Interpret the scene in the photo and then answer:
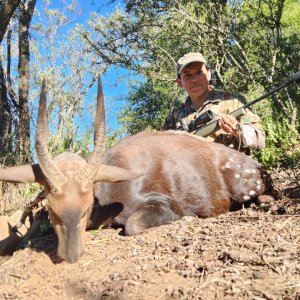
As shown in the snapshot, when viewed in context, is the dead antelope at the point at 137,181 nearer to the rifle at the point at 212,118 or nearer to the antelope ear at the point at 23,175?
the antelope ear at the point at 23,175

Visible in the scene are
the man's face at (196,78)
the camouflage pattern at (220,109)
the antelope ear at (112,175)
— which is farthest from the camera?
the man's face at (196,78)

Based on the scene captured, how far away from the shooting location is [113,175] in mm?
4348

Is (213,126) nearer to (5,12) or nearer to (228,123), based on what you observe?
(228,123)

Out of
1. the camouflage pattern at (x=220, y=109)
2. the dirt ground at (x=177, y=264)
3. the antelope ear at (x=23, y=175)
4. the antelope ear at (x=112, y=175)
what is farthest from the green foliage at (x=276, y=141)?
the antelope ear at (x=23, y=175)

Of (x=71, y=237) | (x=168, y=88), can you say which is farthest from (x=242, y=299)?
(x=168, y=88)

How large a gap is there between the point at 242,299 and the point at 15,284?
1831mm

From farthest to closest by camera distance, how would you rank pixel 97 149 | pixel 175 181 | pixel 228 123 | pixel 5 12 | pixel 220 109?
1. pixel 5 12
2. pixel 220 109
3. pixel 228 123
4. pixel 175 181
5. pixel 97 149

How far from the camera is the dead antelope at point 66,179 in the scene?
12.3 feet

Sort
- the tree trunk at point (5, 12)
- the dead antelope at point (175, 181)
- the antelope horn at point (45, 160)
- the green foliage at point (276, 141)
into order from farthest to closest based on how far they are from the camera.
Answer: the tree trunk at point (5, 12), the green foliage at point (276, 141), the dead antelope at point (175, 181), the antelope horn at point (45, 160)

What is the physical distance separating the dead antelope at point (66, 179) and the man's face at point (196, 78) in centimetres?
300

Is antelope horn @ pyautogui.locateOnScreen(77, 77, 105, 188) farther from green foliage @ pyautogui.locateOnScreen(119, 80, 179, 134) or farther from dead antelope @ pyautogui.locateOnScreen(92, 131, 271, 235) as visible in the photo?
green foliage @ pyautogui.locateOnScreen(119, 80, 179, 134)

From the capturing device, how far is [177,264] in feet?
10.7

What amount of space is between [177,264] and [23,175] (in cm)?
166

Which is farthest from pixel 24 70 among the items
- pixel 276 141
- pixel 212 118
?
pixel 212 118
